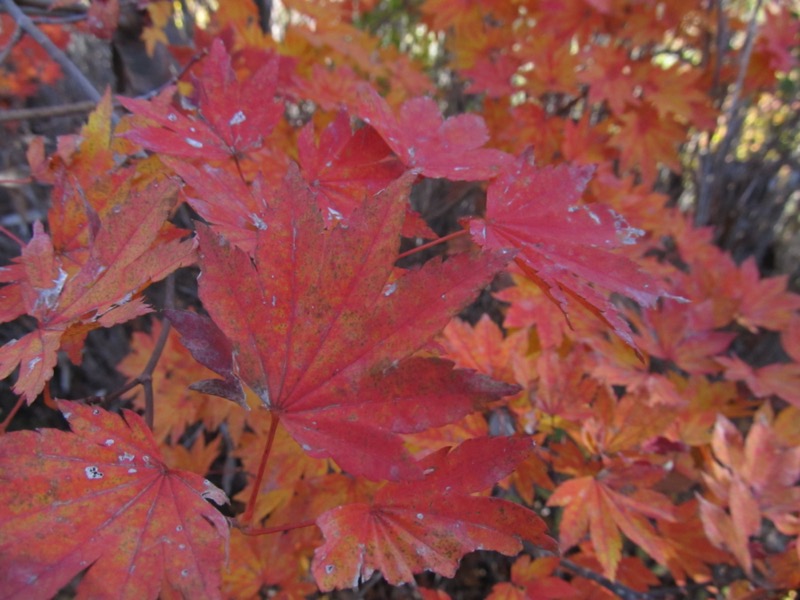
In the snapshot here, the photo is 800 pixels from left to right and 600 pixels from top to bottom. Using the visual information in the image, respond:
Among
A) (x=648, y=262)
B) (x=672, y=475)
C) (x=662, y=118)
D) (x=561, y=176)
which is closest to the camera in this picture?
(x=561, y=176)

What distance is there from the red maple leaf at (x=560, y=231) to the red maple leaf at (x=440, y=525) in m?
0.18

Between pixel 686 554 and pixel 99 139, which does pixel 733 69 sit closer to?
pixel 686 554

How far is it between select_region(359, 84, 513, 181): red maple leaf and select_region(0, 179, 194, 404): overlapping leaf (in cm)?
27

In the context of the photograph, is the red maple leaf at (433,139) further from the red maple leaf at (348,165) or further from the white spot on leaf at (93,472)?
the white spot on leaf at (93,472)

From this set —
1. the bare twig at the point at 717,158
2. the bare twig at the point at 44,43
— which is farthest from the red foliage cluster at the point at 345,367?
the bare twig at the point at 717,158

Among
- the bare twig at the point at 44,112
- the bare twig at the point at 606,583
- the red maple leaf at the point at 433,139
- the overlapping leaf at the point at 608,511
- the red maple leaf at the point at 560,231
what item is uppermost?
the red maple leaf at the point at 433,139

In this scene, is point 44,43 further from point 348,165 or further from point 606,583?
point 606,583

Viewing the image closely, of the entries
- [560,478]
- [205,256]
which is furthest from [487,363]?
[205,256]

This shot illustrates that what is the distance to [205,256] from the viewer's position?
18.3 inches

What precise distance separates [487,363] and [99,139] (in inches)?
27.7

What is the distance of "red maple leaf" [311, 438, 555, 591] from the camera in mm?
505

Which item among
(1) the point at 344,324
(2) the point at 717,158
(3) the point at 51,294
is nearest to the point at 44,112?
(3) the point at 51,294

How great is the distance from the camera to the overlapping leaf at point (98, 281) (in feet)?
1.62

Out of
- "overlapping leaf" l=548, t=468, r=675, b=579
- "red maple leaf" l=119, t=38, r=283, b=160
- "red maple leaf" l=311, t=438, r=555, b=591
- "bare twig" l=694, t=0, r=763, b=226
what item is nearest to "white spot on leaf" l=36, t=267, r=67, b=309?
"red maple leaf" l=119, t=38, r=283, b=160
